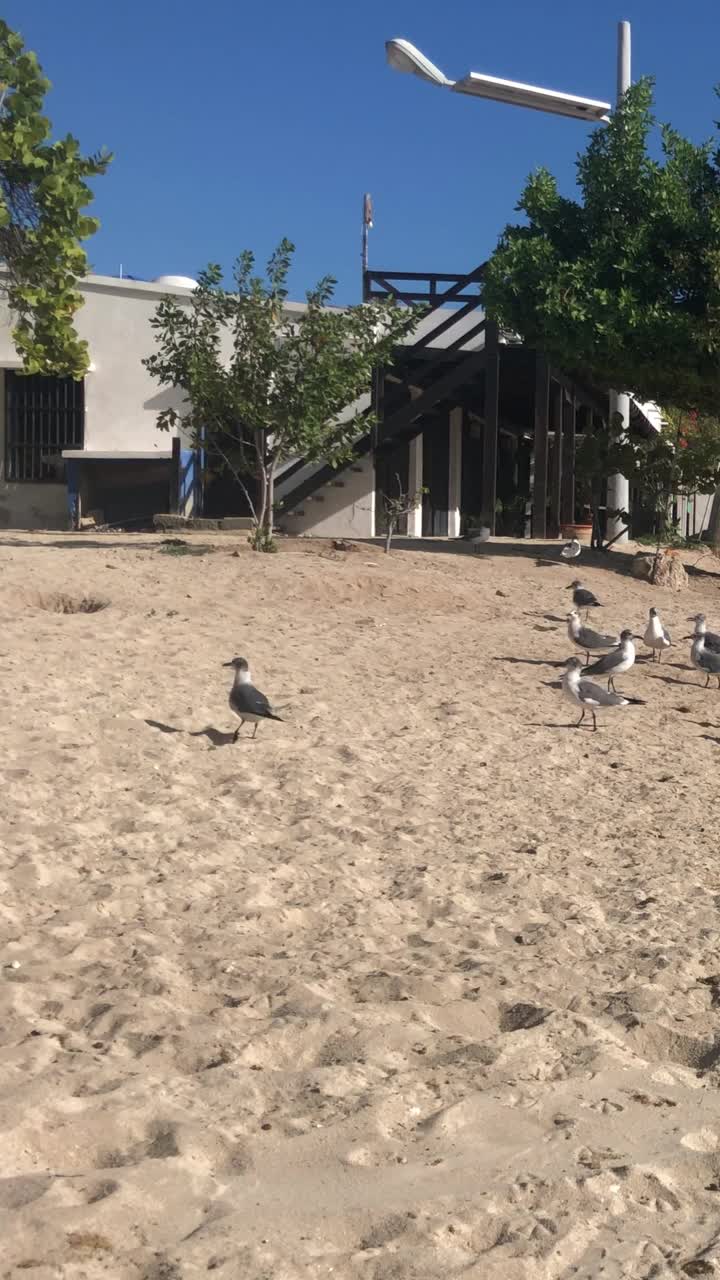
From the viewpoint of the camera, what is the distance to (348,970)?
5.29 metres

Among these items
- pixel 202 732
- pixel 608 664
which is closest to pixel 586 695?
pixel 608 664

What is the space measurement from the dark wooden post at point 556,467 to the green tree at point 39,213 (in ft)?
39.6

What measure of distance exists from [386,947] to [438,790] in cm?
260

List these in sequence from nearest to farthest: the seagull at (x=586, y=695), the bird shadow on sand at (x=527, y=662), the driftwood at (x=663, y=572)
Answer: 1. the seagull at (x=586, y=695)
2. the bird shadow on sand at (x=527, y=662)
3. the driftwood at (x=663, y=572)

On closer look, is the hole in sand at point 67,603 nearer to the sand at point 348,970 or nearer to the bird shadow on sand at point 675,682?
the sand at point 348,970

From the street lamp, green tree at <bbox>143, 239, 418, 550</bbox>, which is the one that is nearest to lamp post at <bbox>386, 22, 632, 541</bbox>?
the street lamp

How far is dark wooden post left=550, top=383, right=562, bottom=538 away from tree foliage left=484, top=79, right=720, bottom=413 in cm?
498

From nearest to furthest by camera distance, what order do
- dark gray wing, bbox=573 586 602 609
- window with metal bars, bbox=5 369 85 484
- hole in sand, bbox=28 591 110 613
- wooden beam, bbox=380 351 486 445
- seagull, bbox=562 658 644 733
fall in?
seagull, bbox=562 658 644 733 < hole in sand, bbox=28 591 110 613 < dark gray wing, bbox=573 586 602 609 < wooden beam, bbox=380 351 486 445 < window with metal bars, bbox=5 369 85 484

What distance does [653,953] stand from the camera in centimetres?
554

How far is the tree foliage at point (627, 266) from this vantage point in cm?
1803

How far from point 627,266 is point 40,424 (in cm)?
1240

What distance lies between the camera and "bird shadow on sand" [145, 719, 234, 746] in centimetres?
885

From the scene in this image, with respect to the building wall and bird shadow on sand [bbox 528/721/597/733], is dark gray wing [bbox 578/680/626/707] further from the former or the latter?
the building wall

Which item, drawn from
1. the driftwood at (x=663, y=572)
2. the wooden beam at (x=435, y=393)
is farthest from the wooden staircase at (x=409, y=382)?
the driftwood at (x=663, y=572)
